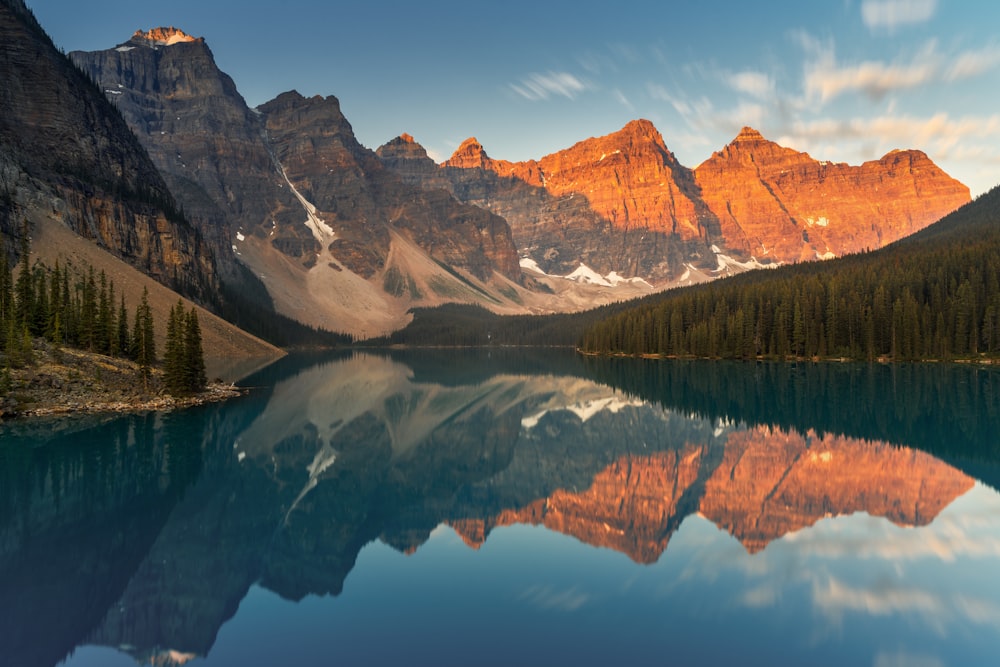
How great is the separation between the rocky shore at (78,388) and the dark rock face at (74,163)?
2549 inches

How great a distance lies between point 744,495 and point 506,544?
33.4ft

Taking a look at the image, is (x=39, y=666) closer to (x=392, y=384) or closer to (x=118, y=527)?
(x=118, y=527)

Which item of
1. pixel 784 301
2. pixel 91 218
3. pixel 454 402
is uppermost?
pixel 91 218

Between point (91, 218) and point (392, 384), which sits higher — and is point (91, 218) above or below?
above

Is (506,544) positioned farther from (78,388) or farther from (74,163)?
(74,163)

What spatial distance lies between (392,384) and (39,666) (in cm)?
6994

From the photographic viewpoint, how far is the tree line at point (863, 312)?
298 feet

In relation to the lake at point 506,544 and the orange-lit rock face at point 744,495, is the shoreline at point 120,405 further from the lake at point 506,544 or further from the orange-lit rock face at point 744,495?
the orange-lit rock face at point 744,495

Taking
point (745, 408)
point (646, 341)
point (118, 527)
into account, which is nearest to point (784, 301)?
point (646, 341)

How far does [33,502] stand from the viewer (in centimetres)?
2164

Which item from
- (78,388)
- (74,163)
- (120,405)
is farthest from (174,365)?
(74,163)

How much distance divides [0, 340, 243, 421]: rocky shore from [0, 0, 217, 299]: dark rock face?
64.8 m

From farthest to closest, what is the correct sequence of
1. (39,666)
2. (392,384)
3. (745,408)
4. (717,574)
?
(392,384) → (745,408) → (717,574) → (39,666)

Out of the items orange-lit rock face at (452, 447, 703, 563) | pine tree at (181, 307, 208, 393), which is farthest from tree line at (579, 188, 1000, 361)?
pine tree at (181, 307, 208, 393)
